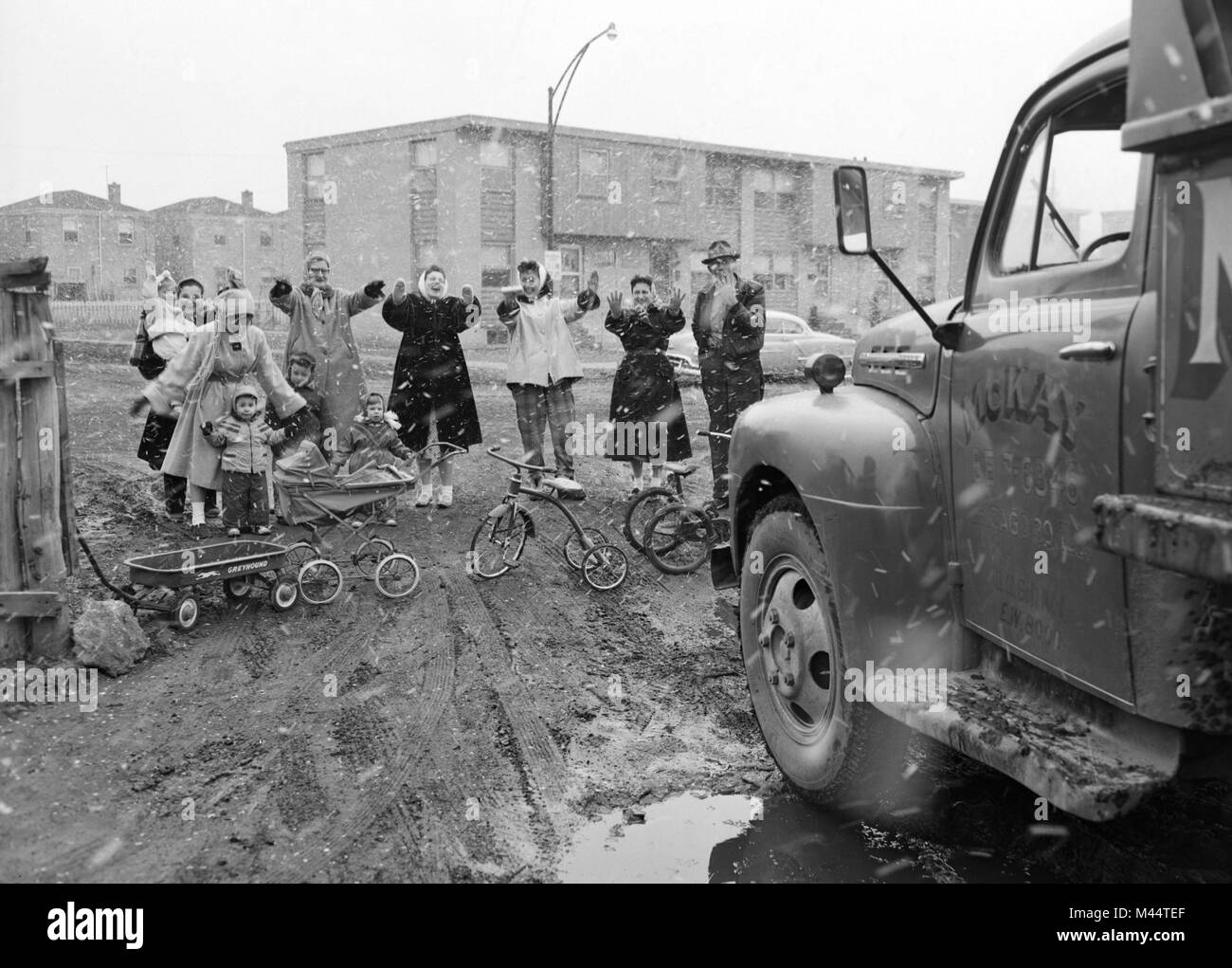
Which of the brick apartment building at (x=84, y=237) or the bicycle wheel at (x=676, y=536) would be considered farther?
the brick apartment building at (x=84, y=237)

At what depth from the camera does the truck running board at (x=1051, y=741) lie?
257 centimetres

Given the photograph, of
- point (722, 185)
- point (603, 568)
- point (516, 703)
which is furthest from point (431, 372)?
point (722, 185)

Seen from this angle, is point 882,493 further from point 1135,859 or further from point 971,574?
point 1135,859

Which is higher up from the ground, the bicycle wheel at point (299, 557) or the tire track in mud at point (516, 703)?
the bicycle wheel at point (299, 557)

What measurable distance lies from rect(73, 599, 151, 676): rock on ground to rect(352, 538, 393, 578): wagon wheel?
1.70 metres

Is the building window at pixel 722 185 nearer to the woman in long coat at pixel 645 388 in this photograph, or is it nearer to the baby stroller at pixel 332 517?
the woman in long coat at pixel 645 388

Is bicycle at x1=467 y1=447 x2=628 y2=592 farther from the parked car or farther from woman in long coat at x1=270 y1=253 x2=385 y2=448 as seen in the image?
the parked car

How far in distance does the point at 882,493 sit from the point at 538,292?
667 centimetres

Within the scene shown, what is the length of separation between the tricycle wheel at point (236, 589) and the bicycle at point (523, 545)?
1.47 meters

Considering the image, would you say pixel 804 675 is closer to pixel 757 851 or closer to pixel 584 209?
pixel 757 851

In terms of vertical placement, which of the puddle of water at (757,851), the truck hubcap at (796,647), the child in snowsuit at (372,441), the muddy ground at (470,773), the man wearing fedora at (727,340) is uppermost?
the man wearing fedora at (727,340)

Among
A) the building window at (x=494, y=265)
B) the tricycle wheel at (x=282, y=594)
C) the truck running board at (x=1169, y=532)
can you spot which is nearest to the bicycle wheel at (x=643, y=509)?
the tricycle wheel at (x=282, y=594)

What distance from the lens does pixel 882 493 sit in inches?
137

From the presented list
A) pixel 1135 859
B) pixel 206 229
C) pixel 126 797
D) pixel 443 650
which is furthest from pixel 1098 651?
pixel 206 229
